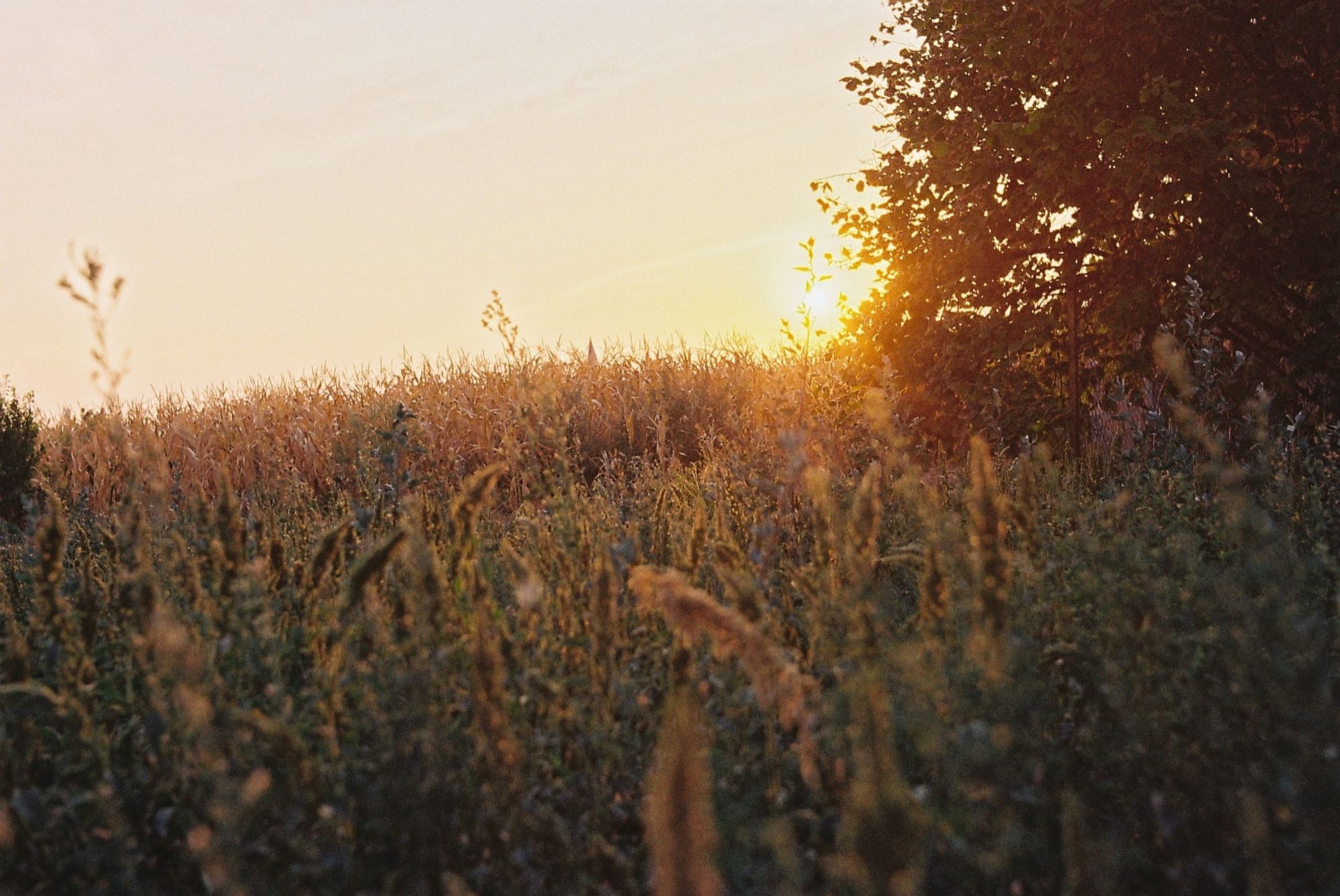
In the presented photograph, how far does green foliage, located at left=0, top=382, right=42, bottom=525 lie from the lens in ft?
36.2

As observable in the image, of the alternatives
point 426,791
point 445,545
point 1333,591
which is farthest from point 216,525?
point 1333,591

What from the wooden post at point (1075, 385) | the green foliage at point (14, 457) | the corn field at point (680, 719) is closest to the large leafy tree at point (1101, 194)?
the wooden post at point (1075, 385)

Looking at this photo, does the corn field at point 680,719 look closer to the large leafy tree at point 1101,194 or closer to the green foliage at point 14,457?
the large leafy tree at point 1101,194

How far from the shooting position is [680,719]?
6.24 ft

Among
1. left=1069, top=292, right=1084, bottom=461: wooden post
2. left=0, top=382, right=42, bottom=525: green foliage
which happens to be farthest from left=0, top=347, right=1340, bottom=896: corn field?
left=0, top=382, right=42, bottom=525: green foliage

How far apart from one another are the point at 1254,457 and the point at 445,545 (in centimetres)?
615

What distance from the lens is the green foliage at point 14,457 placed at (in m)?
11.0

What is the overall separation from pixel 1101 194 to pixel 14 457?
10.4 metres

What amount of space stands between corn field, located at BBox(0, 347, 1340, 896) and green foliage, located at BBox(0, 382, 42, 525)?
317 inches

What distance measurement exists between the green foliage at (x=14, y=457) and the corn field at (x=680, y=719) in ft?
26.4

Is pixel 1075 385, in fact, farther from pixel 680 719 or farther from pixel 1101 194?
pixel 680 719

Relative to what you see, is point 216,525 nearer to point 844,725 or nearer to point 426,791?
point 426,791

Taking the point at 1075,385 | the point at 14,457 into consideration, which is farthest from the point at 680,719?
the point at 14,457

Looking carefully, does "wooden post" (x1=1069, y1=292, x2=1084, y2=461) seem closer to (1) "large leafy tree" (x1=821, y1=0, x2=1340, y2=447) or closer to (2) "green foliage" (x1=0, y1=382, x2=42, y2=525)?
(1) "large leafy tree" (x1=821, y1=0, x2=1340, y2=447)
